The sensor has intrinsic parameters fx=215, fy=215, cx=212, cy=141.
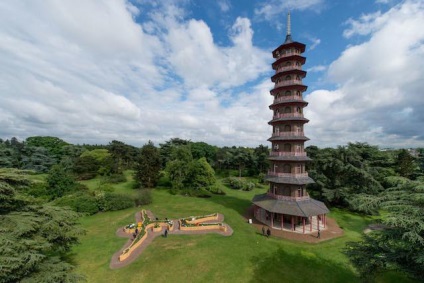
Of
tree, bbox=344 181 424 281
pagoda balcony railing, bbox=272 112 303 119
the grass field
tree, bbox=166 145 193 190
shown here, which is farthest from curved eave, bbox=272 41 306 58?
tree, bbox=166 145 193 190

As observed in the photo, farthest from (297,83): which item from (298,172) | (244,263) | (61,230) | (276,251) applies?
(61,230)

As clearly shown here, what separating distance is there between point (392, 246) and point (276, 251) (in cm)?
1293

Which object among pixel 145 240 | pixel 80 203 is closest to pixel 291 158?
pixel 145 240

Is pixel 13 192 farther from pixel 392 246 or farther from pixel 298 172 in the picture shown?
pixel 298 172

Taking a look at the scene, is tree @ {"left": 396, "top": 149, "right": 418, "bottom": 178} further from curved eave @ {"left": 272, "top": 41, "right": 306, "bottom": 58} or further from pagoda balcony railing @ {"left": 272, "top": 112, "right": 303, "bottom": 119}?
curved eave @ {"left": 272, "top": 41, "right": 306, "bottom": 58}

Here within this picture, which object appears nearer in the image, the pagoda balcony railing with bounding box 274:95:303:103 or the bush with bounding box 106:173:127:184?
the pagoda balcony railing with bounding box 274:95:303:103

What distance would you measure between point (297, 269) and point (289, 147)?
15923mm

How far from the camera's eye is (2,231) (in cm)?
1051

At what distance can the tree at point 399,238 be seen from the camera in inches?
388

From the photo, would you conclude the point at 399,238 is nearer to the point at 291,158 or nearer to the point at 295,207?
the point at 295,207

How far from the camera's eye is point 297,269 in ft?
66.3

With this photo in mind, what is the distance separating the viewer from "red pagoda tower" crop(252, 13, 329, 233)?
2984 centimetres

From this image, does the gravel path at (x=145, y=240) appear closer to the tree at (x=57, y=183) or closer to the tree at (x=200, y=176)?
the tree at (x=200, y=176)

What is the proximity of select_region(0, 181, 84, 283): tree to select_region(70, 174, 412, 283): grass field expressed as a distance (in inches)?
304
